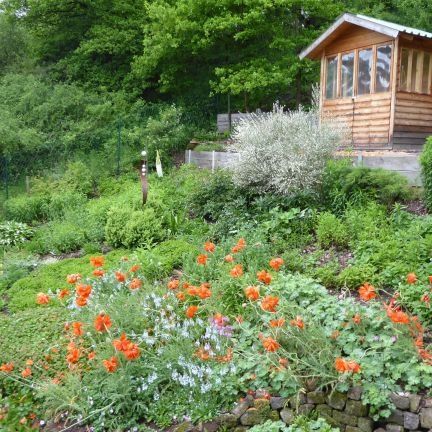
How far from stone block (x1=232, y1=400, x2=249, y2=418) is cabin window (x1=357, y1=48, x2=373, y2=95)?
10214 mm

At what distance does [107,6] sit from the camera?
1842 cm

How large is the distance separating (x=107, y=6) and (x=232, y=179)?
43.1 ft

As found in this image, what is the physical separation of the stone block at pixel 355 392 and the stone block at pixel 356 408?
0.10 feet

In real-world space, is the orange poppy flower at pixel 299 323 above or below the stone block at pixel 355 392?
above

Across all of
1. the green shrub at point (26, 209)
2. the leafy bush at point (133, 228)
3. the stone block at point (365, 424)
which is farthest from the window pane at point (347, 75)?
the stone block at point (365, 424)

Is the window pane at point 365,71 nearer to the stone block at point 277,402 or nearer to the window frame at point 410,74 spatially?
the window frame at point 410,74

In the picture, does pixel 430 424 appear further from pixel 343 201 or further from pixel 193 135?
pixel 193 135

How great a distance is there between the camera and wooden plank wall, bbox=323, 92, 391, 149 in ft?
38.8

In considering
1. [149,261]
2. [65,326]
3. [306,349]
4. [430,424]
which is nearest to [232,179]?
[149,261]

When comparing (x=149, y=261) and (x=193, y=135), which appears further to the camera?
(x=193, y=135)

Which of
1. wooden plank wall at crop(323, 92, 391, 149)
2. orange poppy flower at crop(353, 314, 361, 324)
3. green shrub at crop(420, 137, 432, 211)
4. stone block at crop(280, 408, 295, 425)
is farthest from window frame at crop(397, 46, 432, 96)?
stone block at crop(280, 408, 295, 425)

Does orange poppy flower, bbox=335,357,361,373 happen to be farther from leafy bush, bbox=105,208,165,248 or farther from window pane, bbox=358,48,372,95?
window pane, bbox=358,48,372,95

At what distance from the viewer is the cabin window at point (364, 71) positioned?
12156 mm

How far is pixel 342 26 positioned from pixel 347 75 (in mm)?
1174
